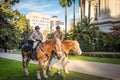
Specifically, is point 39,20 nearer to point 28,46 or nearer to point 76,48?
point 76,48

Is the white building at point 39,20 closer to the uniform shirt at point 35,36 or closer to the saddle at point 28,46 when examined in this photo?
the saddle at point 28,46

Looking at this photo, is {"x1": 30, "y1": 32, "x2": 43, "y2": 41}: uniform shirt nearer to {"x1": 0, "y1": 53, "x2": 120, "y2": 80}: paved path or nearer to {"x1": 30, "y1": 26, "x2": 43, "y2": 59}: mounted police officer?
{"x1": 30, "y1": 26, "x2": 43, "y2": 59}: mounted police officer

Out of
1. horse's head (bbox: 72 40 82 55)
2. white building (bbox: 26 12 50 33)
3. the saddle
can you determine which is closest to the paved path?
horse's head (bbox: 72 40 82 55)

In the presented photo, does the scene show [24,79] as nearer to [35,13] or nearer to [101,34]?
[101,34]

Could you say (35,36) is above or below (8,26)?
below

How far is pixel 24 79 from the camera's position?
41.2ft

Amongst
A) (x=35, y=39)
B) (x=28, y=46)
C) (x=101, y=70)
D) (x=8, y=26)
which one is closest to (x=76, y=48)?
(x=35, y=39)

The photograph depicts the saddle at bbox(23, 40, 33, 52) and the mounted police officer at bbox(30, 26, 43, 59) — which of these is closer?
the mounted police officer at bbox(30, 26, 43, 59)

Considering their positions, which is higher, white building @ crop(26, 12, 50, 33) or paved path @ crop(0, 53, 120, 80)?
white building @ crop(26, 12, 50, 33)

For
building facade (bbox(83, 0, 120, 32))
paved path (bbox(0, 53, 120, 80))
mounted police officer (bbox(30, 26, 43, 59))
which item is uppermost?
building facade (bbox(83, 0, 120, 32))

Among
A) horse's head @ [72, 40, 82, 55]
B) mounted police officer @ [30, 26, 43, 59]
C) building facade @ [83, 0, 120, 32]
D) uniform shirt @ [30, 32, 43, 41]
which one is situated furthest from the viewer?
building facade @ [83, 0, 120, 32]

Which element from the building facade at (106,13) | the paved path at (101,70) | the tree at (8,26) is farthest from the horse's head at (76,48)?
the building facade at (106,13)

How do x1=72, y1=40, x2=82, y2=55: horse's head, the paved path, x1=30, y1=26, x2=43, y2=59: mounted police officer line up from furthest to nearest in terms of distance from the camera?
1. x1=72, y1=40, x2=82, y2=55: horse's head
2. the paved path
3. x1=30, y1=26, x2=43, y2=59: mounted police officer

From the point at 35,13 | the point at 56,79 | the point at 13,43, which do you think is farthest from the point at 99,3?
the point at 35,13
